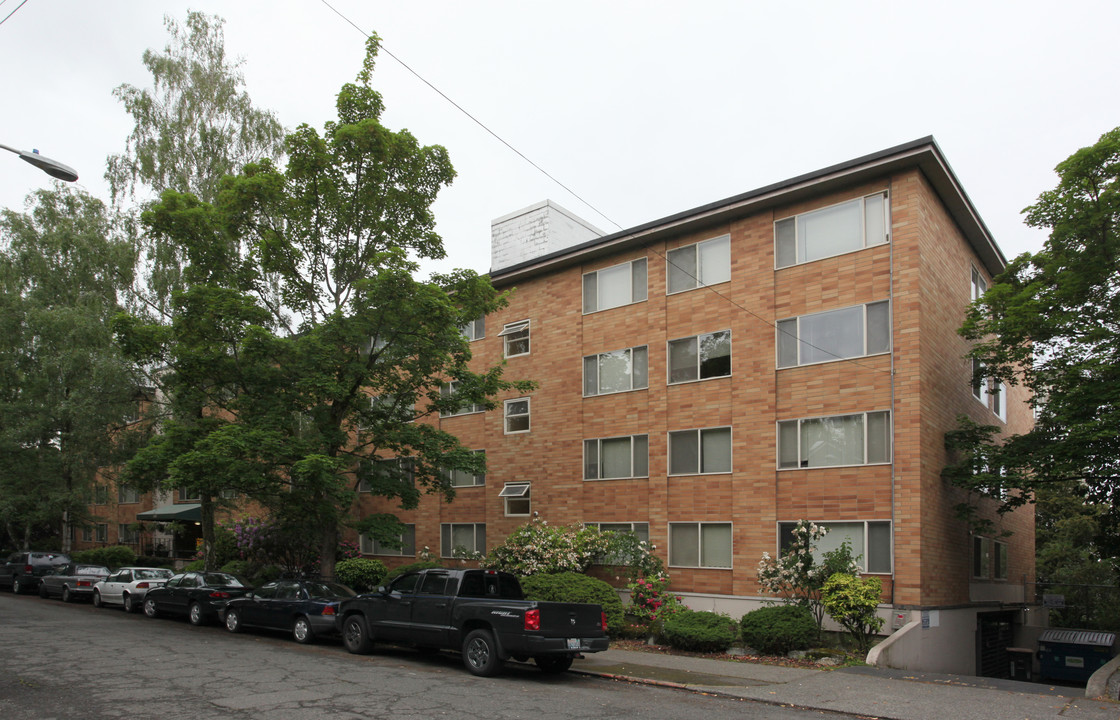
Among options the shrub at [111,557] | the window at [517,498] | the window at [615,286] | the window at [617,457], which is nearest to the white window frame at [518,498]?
the window at [517,498]

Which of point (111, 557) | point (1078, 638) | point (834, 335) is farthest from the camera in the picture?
point (111, 557)

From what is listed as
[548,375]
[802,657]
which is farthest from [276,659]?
[548,375]

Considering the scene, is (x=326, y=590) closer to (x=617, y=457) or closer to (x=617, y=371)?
(x=617, y=457)

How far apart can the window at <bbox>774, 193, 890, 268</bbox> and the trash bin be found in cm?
1364

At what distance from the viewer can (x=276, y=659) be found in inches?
546

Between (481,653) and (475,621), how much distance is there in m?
0.54

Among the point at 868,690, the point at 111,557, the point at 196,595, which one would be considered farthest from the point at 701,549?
the point at 111,557

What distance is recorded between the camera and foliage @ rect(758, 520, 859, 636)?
17094 millimetres

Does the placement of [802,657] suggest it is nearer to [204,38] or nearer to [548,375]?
[548,375]

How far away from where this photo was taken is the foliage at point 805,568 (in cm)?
1709

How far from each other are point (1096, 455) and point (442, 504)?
18.5 m

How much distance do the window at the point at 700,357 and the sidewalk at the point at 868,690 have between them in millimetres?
7708

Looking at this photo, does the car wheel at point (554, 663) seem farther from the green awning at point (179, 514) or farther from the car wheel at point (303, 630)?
the green awning at point (179, 514)

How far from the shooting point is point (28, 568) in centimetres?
2966
